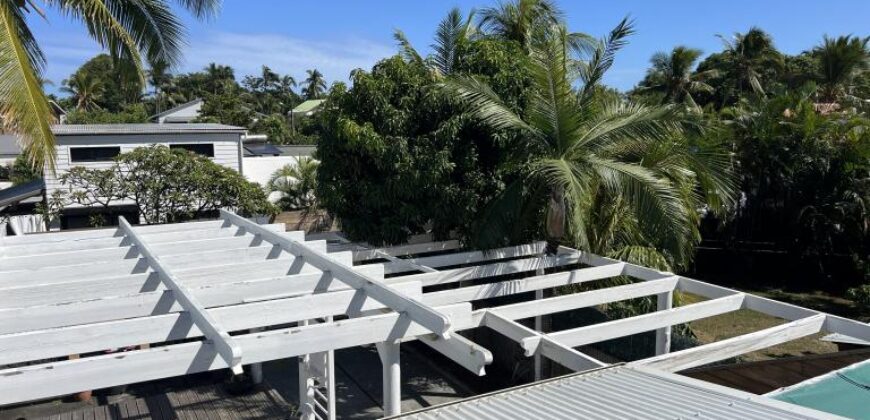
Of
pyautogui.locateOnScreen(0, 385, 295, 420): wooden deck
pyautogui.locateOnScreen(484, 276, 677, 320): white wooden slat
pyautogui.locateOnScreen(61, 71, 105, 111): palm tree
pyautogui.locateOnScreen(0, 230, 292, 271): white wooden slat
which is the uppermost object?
pyautogui.locateOnScreen(61, 71, 105, 111): palm tree

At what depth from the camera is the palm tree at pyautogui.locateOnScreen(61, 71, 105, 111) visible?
52125 millimetres

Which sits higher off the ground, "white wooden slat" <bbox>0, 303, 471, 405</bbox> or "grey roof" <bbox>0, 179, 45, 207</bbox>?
"grey roof" <bbox>0, 179, 45, 207</bbox>

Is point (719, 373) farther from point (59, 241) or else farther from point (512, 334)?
point (59, 241)

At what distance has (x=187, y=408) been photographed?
364 inches

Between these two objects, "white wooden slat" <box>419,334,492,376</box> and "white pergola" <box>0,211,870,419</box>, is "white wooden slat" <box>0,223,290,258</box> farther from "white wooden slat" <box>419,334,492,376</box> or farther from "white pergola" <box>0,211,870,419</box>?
"white wooden slat" <box>419,334,492,376</box>

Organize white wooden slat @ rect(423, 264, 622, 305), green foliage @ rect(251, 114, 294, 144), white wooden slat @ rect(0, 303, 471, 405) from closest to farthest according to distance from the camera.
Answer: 1. white wooden slat @ rect(0, 303, 471, 405)
2. white wooden slat @ rect(423, 264, 622, 305)
3. green foliage @ rect(251, 114, 294, 144)

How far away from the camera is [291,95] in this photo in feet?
261

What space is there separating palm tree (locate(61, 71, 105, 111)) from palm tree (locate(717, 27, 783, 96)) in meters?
47.2

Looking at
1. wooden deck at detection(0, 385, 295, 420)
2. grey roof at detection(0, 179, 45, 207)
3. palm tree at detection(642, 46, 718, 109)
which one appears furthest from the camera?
palm tree at detection(642, 46, 718, 109)

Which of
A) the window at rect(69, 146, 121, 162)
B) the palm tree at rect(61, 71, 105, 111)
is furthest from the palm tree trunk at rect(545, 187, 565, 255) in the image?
the palm tree at rect(61, 71, 105, 111)

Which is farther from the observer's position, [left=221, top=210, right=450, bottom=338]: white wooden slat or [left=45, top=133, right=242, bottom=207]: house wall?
[left=45, top=133, right=242, bottom=207]: house wall

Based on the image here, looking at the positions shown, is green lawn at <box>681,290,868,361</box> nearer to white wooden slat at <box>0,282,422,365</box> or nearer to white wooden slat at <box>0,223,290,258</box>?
white wooden slat at <box>0,223,290,258</box>

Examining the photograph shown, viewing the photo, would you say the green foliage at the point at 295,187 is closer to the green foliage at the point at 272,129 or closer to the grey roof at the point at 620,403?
the grey roof at the point at 620,403

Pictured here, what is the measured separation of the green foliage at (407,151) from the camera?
10219 millimetres
